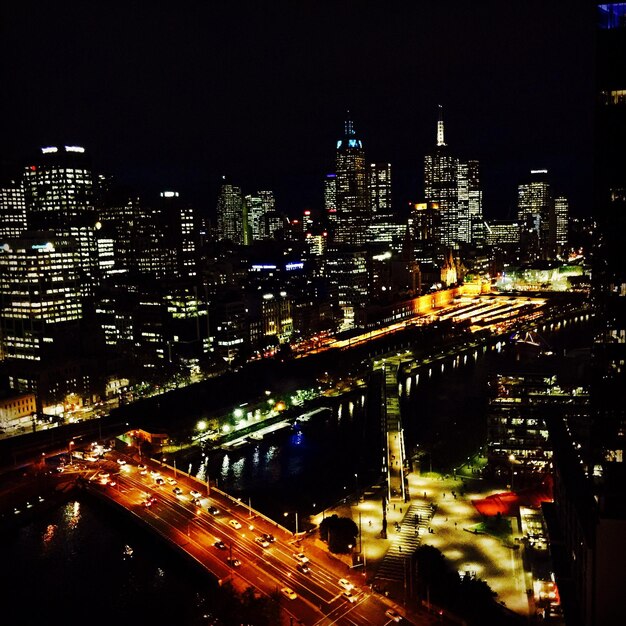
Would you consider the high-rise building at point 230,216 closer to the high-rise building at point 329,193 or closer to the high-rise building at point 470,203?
the high-rise building at point 329,193

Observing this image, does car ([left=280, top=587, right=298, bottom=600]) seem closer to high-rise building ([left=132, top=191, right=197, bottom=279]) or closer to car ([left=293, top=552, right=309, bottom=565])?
car ([left=293, top=552, right=309, bottom=565])

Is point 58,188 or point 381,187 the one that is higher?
point 381,187

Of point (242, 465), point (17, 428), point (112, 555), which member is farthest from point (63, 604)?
point (17, 428)

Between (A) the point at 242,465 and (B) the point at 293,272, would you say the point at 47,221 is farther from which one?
(A) the point at 242,465

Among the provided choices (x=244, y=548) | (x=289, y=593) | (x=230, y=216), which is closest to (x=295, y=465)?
→ (x=244, y=548)

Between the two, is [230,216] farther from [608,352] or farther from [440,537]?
[608,352]
